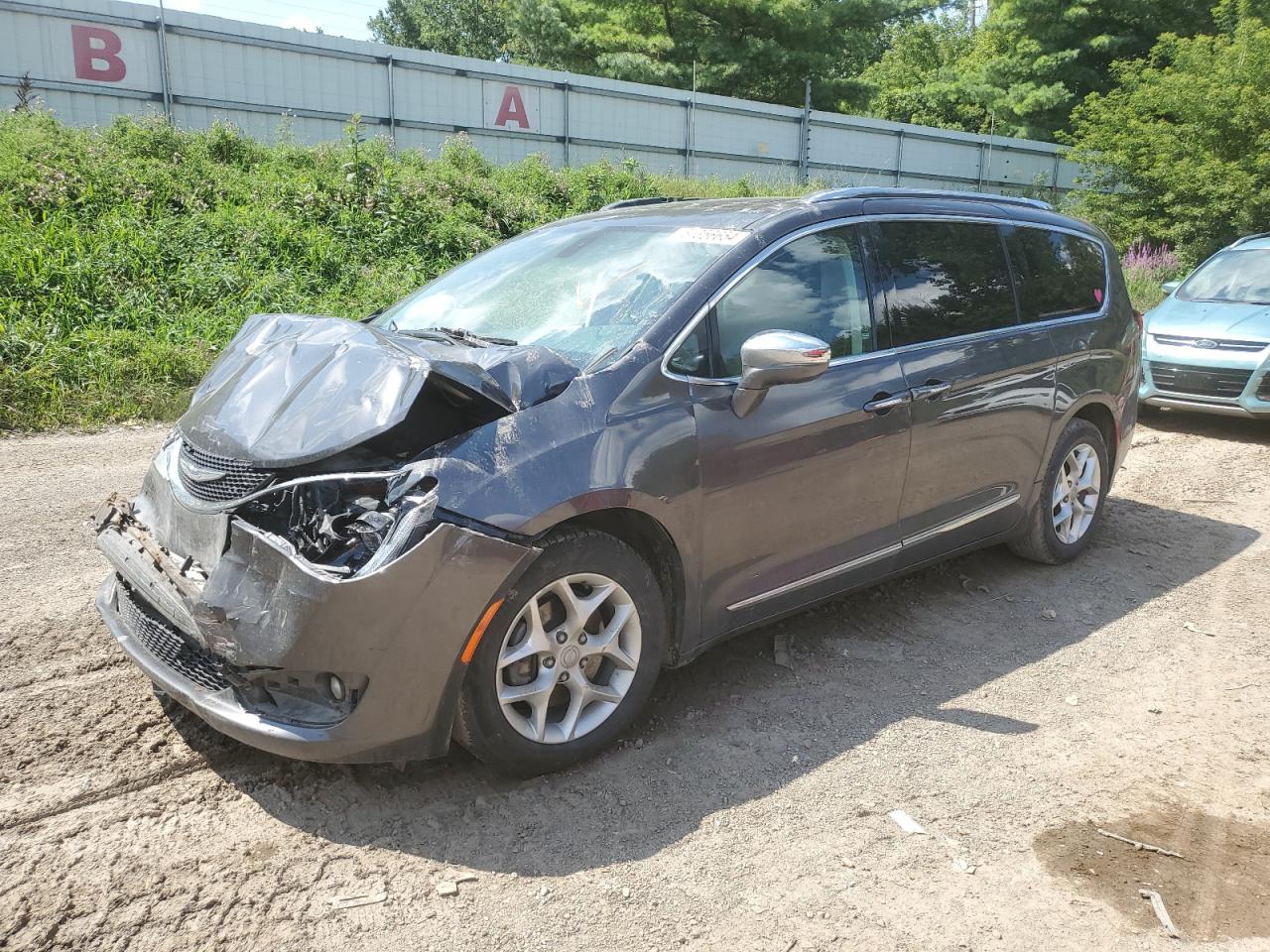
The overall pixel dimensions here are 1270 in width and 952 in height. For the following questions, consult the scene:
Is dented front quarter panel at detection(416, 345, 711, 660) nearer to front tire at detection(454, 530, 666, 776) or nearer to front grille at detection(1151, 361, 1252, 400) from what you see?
front tire at detection(454, 530, 666, 776)

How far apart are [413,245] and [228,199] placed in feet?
7.01

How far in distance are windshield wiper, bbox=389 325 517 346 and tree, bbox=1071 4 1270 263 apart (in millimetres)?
17680

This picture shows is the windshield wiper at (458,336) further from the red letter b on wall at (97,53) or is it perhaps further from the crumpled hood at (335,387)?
the red letter b on wall at (97,53)

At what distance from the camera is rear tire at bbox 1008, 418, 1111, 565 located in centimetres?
518

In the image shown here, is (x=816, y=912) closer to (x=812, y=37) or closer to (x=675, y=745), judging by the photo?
(x=675, y=745)

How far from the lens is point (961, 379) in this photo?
4.39 m

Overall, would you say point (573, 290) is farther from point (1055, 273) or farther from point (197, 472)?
point (1055, 273)

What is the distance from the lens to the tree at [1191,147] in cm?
1738

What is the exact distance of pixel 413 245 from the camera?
11953 mm

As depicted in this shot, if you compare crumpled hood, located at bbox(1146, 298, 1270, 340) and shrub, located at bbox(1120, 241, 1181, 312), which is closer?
crumpled hood, located at bbox(1146, 298, 1270, 340)

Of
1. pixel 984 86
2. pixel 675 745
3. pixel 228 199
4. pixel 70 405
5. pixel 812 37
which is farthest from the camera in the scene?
pixel 984 86

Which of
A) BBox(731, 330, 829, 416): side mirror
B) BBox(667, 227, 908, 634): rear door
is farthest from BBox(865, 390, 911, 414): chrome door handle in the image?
BBox(731, 330, 829, 416): side mirror

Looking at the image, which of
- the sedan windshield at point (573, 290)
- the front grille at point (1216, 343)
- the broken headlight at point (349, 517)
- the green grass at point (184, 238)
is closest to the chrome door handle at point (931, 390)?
the sedan windshield at point (573, 290)

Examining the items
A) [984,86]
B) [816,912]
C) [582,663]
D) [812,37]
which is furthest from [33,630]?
[984,86]
